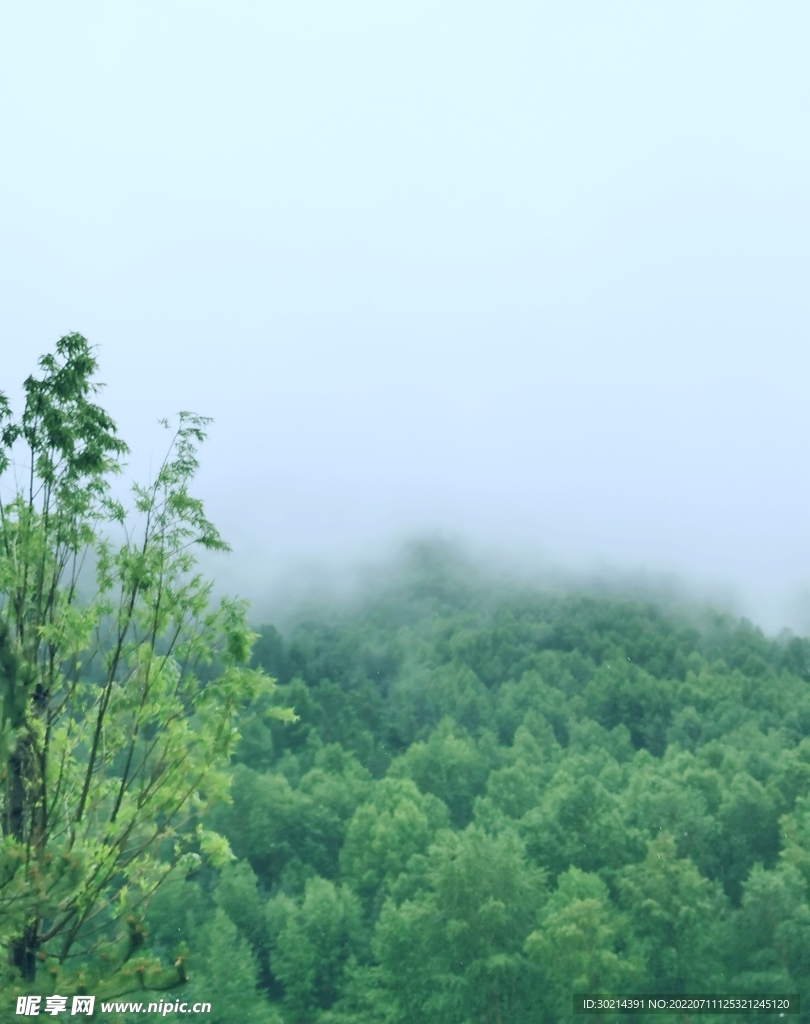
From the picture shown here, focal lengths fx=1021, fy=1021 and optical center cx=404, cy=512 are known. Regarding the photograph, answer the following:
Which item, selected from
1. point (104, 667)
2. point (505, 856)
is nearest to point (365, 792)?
point (505, 856)

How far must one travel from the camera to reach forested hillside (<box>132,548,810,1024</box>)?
109 feet

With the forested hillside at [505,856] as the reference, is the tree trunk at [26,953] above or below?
above

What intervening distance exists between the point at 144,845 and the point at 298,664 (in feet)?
285

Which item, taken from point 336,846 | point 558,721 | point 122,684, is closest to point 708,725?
point 558,721

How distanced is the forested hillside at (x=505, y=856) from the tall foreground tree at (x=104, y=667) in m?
0.91

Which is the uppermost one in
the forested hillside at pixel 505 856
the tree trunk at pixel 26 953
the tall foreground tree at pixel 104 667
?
the tall foreground tree at pixel 104 667

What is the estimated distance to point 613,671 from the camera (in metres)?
86.0

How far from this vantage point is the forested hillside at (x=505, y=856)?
33.1 meters

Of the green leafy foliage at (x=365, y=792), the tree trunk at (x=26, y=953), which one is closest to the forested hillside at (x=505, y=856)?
the green leafy foliage at (x=365, y=792)

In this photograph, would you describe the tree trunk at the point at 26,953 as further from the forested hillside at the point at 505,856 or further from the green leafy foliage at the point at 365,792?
the forested hillside at the point at 505,856

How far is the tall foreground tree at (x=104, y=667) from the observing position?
7938 mm

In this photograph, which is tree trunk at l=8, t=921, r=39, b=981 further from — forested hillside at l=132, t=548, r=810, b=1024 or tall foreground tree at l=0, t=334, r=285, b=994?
forested hillside at l=132, t=548, r=810, b=1024

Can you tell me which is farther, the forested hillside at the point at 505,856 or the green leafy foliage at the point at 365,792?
the forested hillside at the point at 505,856

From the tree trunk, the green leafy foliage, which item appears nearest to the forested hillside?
the green leafy foliage
